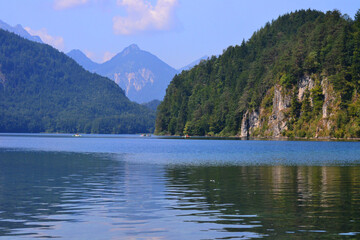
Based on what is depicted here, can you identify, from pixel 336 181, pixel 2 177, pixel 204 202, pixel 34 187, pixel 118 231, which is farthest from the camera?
pixel 2 177

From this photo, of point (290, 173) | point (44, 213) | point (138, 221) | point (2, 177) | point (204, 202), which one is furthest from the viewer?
point (290, 173)

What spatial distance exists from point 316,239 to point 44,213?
614 inches

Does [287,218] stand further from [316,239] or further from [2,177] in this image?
[2,177]

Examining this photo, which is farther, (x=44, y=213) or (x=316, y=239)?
(x=44, y=213)

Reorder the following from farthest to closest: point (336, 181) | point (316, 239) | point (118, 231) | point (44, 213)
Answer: point (336, 181) < point (44, 213) < point (118, 231) < point (316, 239)

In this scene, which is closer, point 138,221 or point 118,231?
point 118,231

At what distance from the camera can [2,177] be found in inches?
2060

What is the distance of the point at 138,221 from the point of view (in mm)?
26531

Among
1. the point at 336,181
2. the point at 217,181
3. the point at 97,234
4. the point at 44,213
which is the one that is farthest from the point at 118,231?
the point at 336,181

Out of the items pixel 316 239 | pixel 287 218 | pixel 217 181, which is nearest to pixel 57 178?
pixel 217 181

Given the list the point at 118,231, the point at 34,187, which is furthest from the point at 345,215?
the point at 34,187

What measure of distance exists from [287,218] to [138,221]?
7.95 meters

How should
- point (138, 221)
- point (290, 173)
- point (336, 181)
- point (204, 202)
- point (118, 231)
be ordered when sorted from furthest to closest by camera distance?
point (290, 173) → point (336, 181) → point (204, 202) → point (138, 221) → point (118, 231)

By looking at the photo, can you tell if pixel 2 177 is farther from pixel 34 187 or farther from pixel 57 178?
pixel 34 187
